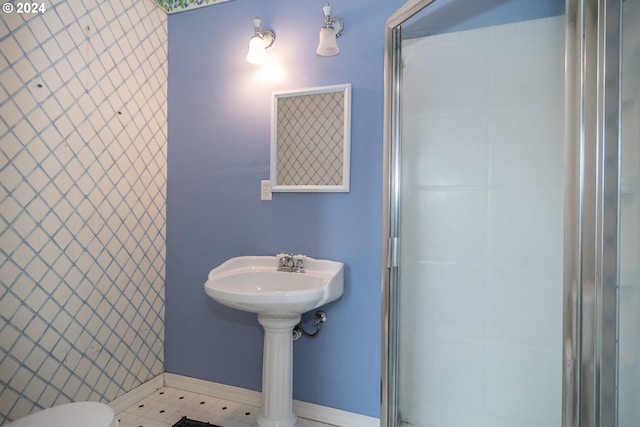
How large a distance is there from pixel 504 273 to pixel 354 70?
44.0 inches

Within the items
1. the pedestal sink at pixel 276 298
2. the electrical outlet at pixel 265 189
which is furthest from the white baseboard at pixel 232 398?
the electrical outlet at pixel 265 189

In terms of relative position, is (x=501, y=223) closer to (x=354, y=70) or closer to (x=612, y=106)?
(x=612, y=106)

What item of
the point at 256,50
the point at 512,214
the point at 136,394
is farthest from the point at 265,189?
the point at 136,394

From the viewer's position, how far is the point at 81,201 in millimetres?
1563

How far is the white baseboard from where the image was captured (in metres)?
1.64

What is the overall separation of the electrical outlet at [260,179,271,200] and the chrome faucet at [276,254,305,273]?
0.34 meters

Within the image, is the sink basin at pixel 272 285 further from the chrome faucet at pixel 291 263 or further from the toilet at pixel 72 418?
the toilet at pixel 72 418

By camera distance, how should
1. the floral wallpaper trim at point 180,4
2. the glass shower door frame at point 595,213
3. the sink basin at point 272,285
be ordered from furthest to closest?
1. the floral wallpaper trim at point 180,4
2. the sink basin at point 272,285
3. the glass shower door frame at point 595,213

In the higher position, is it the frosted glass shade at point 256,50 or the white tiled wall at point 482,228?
the frosted glass shade at point 256,50

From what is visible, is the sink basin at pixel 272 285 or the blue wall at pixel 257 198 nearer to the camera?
the sink basin at pixel 272 285

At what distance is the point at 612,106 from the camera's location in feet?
2.26

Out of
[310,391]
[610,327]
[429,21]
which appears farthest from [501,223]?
[310,391]

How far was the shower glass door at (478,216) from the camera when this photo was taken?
3.50 feet

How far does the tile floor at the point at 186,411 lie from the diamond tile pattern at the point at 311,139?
122cm
